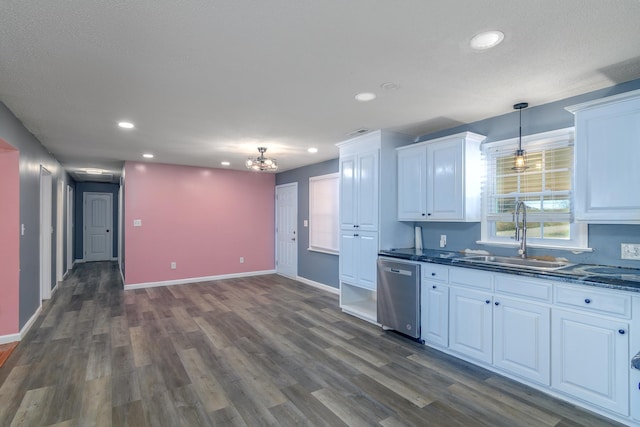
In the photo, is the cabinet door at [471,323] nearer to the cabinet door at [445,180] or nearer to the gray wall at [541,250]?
the gray wall at [541,250]

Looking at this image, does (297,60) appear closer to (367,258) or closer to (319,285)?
(367,258)

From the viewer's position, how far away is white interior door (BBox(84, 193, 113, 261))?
9414 mm

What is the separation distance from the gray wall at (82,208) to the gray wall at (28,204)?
541 centimetres

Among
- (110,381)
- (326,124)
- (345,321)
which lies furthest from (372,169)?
(110,381)

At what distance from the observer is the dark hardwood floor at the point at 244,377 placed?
87.0 inches

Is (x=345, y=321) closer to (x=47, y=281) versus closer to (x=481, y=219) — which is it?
(x=481, y=219)

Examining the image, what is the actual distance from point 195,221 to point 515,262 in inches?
220

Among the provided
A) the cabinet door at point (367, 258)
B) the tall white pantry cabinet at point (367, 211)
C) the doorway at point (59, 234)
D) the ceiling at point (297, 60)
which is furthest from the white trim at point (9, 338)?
the cabinet door at point (367, 258)

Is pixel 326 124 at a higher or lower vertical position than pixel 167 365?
higher

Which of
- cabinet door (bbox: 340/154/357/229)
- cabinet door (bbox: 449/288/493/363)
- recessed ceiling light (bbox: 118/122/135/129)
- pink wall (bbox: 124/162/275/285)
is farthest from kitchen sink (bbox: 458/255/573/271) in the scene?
pink wall (bbox: 124/162/275/285)

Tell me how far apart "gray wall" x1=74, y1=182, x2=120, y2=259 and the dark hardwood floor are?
5674 millimetres

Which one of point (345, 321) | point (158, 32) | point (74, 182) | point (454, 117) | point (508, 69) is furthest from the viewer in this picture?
point (74, 182)

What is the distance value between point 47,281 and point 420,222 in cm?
577

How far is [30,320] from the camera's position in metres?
3.91
